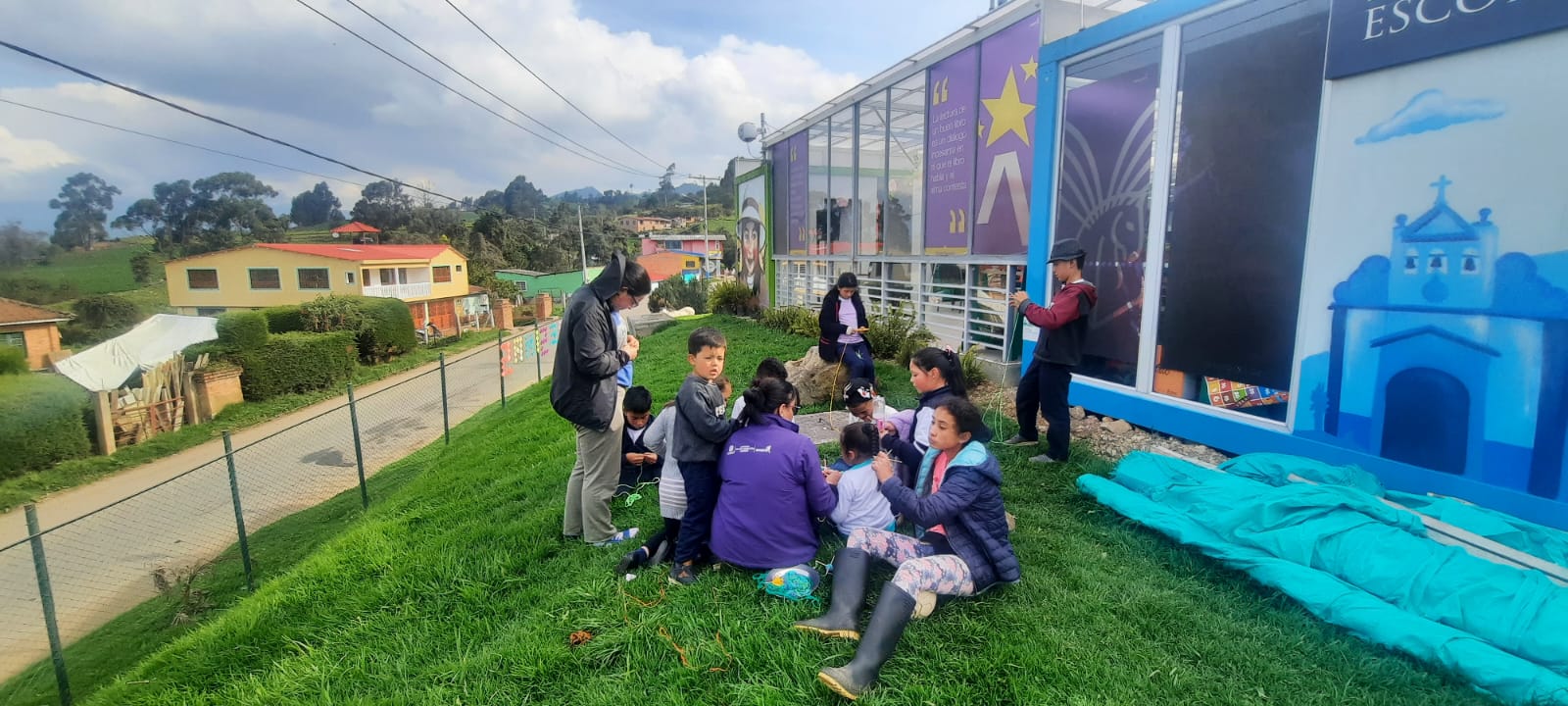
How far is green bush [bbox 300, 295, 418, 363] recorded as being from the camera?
27766 millimetres

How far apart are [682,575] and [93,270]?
41162mm

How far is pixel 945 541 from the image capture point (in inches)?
116

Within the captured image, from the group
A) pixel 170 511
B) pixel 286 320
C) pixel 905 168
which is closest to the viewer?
pixel 170 511

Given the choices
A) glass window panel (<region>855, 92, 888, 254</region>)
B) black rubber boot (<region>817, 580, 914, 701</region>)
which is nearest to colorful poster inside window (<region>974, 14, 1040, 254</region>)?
glass window panel (<region>855, 92, 888, 254</region>)

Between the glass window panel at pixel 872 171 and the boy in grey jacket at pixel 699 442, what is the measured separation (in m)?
8.22

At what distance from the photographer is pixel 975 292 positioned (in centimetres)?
859

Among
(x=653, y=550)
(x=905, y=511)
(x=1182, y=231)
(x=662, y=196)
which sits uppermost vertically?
(x=662, y=196)

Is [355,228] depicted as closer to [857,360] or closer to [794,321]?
[794,321]

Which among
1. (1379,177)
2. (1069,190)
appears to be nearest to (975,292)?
(1069,190)

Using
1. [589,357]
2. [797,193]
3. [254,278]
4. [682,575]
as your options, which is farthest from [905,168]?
[254,278]

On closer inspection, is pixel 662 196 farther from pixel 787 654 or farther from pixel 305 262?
pixel 787 654

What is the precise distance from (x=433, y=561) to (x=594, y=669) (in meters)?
2.01

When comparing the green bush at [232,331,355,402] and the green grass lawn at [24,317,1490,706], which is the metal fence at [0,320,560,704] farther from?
the green bush at [232,331,355,402]

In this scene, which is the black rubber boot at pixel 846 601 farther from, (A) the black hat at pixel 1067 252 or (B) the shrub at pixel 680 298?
(B) the shrub at pixel 680 298
